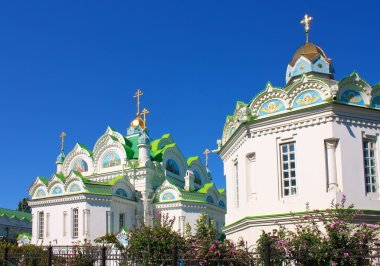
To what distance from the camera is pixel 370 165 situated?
16.5 meters

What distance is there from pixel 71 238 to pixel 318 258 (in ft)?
83.2

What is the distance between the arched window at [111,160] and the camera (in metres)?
41.8

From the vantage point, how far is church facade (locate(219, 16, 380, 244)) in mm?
15898

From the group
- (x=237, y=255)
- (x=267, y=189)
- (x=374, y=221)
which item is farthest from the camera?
(x=267, y=189)

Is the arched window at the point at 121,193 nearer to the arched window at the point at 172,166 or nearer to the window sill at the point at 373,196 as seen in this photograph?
the arched window at the point at 172,166

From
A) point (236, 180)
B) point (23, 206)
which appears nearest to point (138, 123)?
point (236, 180)

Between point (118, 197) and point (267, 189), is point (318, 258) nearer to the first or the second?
point (267, 189)

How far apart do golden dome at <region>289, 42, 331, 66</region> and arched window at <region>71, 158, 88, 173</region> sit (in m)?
26.6

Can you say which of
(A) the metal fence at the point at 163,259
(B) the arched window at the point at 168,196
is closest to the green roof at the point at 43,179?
(B) the arched window at the point at 168,196

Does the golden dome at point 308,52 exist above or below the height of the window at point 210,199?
above

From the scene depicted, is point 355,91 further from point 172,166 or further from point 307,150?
point 172,166

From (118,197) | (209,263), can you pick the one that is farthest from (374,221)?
(118,197)

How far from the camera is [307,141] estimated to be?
642 inches

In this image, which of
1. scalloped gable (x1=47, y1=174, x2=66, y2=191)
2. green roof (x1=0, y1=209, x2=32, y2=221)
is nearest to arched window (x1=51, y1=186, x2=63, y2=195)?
scalloped gable (x1=47, y1=174, x2=66, y2=191)
